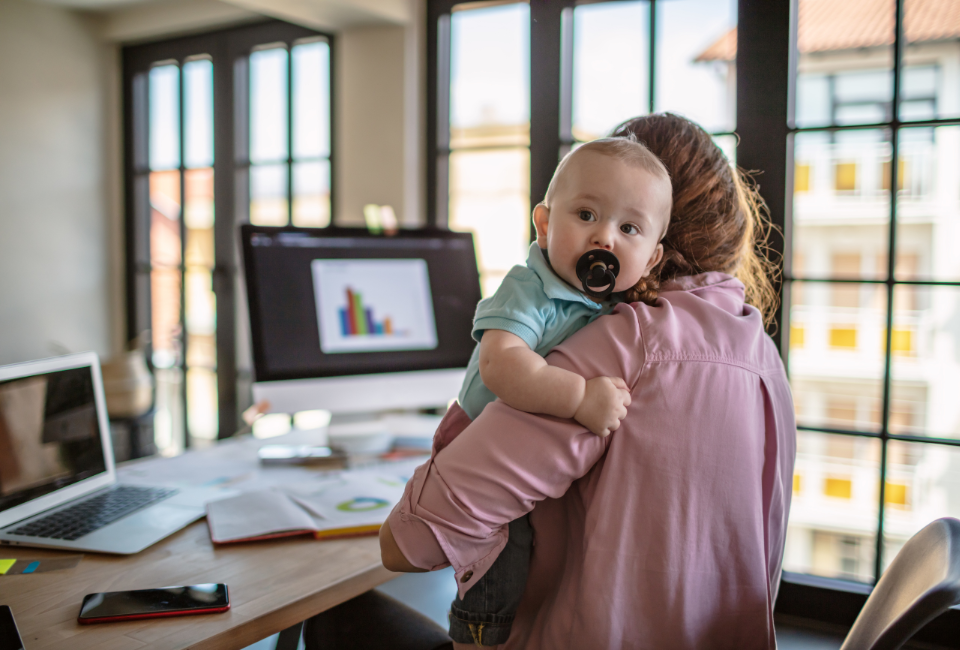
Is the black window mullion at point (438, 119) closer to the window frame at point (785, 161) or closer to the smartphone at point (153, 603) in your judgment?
the window frame at point (785, 161)

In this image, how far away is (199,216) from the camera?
355 centimetres

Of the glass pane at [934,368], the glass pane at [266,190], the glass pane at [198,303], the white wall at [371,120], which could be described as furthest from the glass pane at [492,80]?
the glass pane at [934,368]

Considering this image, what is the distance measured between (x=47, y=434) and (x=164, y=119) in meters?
2.82

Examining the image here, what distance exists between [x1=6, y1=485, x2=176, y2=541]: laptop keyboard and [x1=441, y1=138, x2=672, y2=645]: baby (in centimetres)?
73

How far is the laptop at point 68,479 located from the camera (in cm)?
114

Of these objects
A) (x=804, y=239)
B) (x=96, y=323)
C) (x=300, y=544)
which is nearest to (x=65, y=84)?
(x=96, y=323)

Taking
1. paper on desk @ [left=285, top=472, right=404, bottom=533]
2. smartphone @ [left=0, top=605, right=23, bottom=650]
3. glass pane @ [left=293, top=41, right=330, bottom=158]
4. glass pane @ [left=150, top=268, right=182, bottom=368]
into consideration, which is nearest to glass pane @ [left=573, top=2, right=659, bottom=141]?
glass pane @ [left=293, top=41, right=330, bottom=158]

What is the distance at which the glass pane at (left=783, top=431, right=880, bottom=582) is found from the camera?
1529 centimetres

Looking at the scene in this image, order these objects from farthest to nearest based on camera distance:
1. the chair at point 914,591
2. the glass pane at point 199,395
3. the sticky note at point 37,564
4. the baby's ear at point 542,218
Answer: the glass pane at point 199,395 → the sticky note at point 37,564 → the baby's ear at point 542,218 → the chair at point 914,591

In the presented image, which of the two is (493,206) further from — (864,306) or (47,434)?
(864,306)

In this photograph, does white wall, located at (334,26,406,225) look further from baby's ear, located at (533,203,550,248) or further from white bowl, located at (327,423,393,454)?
baby's ear, located at (533,203,550,248)

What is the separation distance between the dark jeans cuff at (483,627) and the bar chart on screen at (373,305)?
3.25ft

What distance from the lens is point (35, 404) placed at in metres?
1.22

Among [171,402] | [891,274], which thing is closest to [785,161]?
[891,274]
